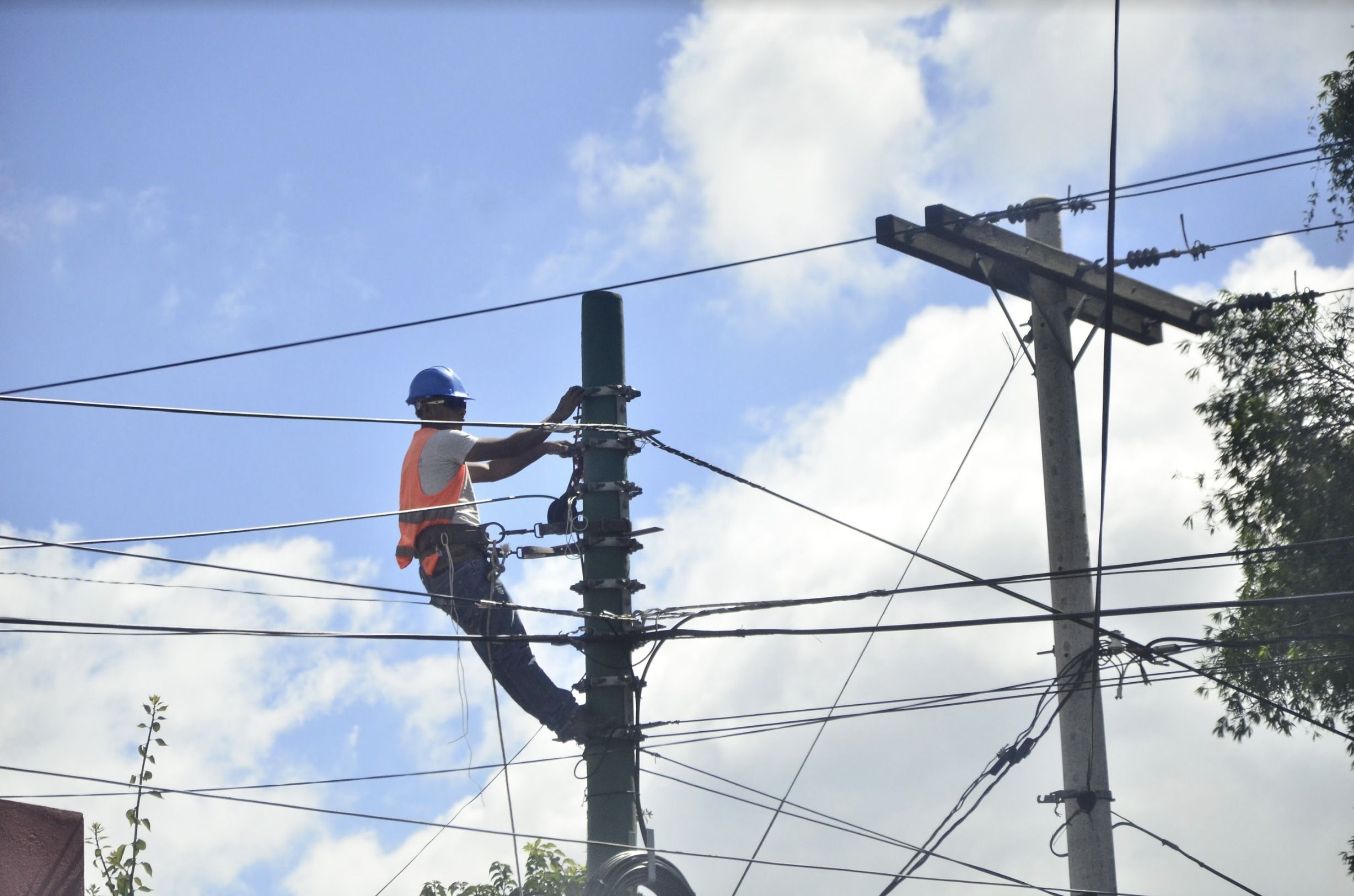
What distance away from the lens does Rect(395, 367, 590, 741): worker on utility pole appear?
7738 millimetres

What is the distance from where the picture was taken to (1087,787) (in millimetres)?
7590

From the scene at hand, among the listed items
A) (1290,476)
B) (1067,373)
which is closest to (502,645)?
(1067,373)

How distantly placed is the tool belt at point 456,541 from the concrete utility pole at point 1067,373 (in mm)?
3016

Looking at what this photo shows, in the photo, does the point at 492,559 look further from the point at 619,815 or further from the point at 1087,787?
the point at 1087,787

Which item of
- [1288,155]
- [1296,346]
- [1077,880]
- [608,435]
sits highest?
[1296,346]

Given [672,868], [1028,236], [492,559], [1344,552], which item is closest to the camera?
[672,868]

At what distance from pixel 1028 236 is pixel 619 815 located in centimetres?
408

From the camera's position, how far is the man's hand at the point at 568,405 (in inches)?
319

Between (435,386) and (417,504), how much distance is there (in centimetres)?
72

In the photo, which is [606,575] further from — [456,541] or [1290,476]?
[1290,476]

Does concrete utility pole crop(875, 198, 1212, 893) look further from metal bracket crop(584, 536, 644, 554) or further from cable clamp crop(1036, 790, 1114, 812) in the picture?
metal bracket crop(584, 536, 644, 554)

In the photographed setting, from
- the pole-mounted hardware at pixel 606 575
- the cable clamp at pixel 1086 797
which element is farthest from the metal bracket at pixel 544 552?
the cable clamp at pixel 1086 797

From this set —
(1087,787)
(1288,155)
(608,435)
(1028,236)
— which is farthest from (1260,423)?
(608,435)

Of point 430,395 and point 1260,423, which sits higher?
point 1260,423
